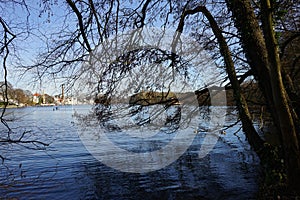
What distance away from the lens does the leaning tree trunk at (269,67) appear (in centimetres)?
398

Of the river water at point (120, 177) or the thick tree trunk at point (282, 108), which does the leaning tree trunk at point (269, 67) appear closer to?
the thick tree trunk at point (282, 108)

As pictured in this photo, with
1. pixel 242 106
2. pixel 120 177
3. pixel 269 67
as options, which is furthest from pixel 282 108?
pixel 120 177

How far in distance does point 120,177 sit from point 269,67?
565 cm

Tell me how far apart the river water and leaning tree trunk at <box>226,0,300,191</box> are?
2.39 meters

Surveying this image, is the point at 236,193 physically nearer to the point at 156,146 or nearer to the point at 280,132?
the point at 280,132

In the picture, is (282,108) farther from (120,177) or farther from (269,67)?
(120,177)

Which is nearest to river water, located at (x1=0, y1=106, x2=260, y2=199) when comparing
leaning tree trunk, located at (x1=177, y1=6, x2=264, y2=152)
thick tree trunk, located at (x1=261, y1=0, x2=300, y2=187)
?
leaning tree trunk, located at (x1=177, y1=6, x2=264, y2=152)

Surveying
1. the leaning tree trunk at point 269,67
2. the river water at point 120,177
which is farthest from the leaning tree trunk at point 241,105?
the river water at point 120,177

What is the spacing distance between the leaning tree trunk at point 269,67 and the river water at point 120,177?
239 centimetres

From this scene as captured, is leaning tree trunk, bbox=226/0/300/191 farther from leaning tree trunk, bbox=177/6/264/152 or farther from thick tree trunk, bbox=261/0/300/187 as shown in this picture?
leaning tree trunk, bbox=177/6/264/152

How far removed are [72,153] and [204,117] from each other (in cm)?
676

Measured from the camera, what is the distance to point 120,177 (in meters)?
8.26

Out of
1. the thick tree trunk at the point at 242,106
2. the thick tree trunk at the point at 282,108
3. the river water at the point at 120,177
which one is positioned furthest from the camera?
the river water at the point at 120,177

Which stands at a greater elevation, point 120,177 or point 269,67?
point 269,67
